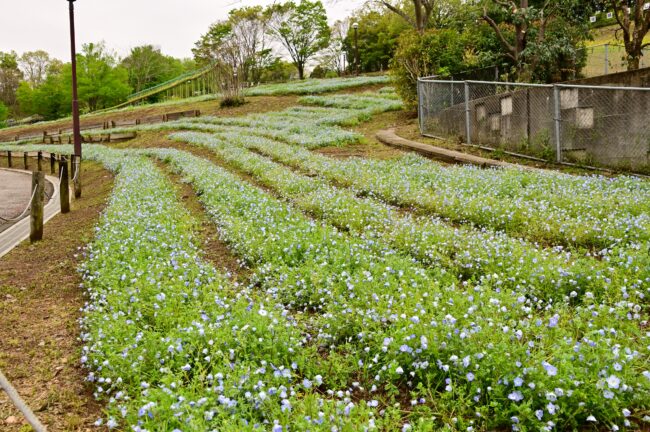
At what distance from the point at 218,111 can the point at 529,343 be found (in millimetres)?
37295

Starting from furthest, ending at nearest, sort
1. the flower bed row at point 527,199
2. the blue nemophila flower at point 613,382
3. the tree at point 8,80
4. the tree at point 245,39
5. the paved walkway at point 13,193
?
the tree at point 8,80, the tree at point 245,39, the paved walkway at point 13,193, the flower bed row at point 527,199, the blue nemophila flower at point 613,382

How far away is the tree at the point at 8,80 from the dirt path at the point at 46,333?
315ft

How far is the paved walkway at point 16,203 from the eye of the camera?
10836mm

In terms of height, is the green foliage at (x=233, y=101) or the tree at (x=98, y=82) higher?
the tree at (x=98, y=82)

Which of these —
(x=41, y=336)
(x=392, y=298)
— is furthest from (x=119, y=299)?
(x=392, y=298)

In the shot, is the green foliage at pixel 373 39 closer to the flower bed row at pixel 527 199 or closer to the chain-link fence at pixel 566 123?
the chain-link fence at pixel 566 123

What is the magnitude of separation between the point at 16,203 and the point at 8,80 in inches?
3552

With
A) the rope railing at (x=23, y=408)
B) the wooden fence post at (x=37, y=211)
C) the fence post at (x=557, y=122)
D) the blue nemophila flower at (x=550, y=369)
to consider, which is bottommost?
the blue nemophila flower at (x=550, y=369)

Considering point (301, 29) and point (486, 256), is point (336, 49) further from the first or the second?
point (486, 256)

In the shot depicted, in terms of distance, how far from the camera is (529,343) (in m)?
3.62

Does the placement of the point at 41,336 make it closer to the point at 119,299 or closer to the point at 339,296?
the point at 119,299

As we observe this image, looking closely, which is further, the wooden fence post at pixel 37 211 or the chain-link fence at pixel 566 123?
the chain-link fence at pixel 566 123

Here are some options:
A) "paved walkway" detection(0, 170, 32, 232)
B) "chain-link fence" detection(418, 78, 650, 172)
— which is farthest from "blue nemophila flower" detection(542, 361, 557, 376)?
"paved walkway" detection(0, 170, 32, 232)

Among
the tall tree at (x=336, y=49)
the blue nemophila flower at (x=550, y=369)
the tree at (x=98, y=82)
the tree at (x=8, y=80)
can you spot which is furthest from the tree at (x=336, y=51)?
the blue nemophila flower at (x=550, y=369)
